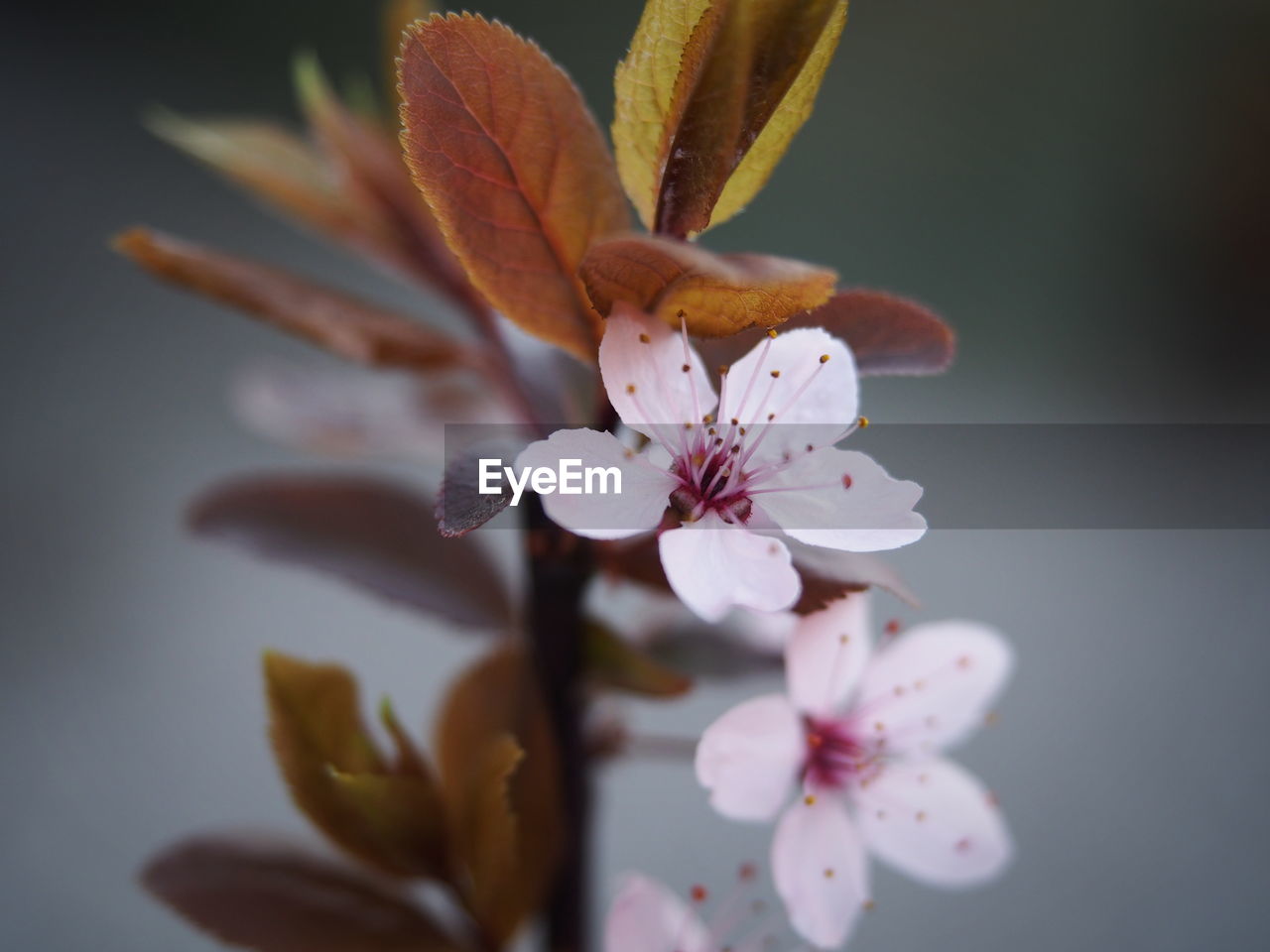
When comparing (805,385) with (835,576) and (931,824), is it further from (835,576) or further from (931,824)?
(931,824)

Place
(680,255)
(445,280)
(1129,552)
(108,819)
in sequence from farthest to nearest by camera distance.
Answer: (1129,552)
(108,819)
(445,280)
(680,255)

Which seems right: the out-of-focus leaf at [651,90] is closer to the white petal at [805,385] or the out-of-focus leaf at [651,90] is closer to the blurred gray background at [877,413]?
the white petal at [805,385]

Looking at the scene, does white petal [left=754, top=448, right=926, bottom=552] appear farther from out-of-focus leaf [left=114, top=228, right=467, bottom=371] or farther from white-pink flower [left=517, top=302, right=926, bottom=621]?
out-of-focus leaf [left=114, top=228, right=467, bottom=371]

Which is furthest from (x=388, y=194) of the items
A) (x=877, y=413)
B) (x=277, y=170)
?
(x=877, y=413)

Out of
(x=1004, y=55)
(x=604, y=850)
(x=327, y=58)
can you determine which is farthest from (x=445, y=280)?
(x=1004, y=55)

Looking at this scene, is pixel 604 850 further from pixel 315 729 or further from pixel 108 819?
pixel 315 729

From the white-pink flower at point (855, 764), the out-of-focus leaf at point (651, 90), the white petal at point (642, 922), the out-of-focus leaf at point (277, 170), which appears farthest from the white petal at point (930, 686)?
the out-of-focus leaf at point (277, 170)

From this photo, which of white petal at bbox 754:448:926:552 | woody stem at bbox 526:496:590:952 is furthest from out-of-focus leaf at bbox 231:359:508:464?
white petal at bbox 754:448:926:552
